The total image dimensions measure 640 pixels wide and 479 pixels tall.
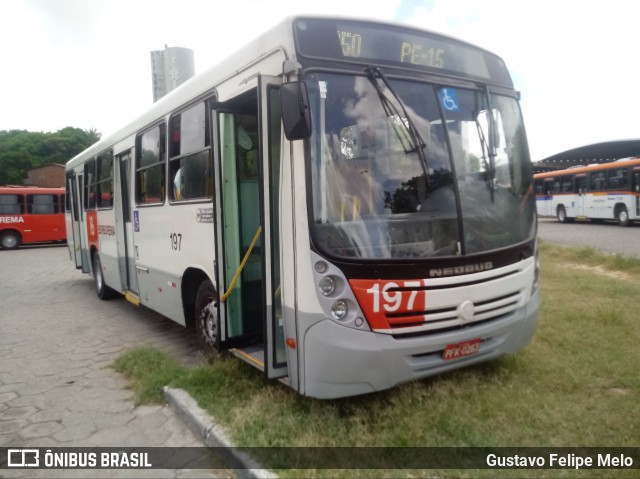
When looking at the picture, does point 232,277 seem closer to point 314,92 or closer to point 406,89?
point 314,92

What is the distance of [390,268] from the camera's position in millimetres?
3502

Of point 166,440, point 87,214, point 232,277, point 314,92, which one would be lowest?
point 166,440

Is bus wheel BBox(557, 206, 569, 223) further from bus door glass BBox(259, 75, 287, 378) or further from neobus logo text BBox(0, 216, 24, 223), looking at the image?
neobus logo text BBox(0, 216, 24, 223)

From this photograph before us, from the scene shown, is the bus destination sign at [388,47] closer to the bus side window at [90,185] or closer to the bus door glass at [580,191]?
the bus side window at [90,185]

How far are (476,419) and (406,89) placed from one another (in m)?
2.55

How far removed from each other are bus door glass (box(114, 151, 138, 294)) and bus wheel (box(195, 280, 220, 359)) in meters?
2.44

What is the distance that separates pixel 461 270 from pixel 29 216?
24120 millimetres

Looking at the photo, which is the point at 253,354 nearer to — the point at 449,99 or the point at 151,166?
the point at 449,99

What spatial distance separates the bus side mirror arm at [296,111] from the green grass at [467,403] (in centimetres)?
208

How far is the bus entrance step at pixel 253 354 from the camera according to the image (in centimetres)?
417

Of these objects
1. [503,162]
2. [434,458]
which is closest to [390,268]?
[434,458]

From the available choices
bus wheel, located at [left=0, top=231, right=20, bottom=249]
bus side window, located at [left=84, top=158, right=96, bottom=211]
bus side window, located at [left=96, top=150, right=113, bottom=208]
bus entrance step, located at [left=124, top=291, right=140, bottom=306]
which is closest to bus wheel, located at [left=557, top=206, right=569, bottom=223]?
bus side window, located at [left=84, top=158, right=96, bottom=211]

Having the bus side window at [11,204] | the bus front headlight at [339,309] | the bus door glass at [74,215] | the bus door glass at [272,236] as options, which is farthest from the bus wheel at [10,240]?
the bus front headlight at [339,309]

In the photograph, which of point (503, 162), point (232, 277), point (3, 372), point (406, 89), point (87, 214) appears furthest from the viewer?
point (87, 214)
